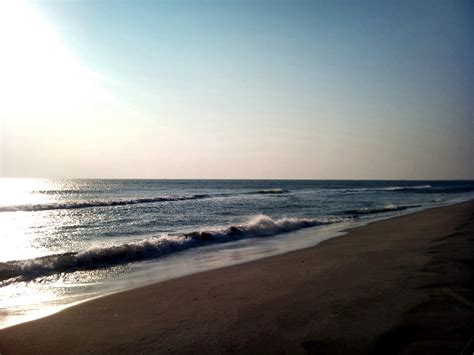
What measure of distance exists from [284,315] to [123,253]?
7654mm

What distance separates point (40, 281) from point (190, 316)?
5.33 metres

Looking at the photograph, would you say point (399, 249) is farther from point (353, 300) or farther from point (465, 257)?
point (353, 300)

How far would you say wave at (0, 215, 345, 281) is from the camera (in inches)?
359

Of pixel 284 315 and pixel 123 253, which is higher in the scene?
pixel 284 315

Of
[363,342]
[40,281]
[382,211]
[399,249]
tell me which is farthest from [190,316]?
[382,211]

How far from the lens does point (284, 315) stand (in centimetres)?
493

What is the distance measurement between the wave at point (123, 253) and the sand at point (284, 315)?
3900 mm

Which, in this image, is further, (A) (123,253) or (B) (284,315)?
(A) (123,253)

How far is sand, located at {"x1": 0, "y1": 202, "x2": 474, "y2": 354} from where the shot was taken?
4.05 meters

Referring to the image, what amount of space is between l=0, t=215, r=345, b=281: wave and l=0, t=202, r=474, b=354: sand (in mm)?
3900

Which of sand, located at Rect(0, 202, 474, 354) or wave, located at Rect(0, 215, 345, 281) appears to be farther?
wave, located at Rect(0, 215, 345, 281)

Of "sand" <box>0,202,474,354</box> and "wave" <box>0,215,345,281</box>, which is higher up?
"sand" <box>0,202,474,354</box>

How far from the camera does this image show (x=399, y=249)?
991 cm

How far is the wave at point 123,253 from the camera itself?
Answer: 9.12m
